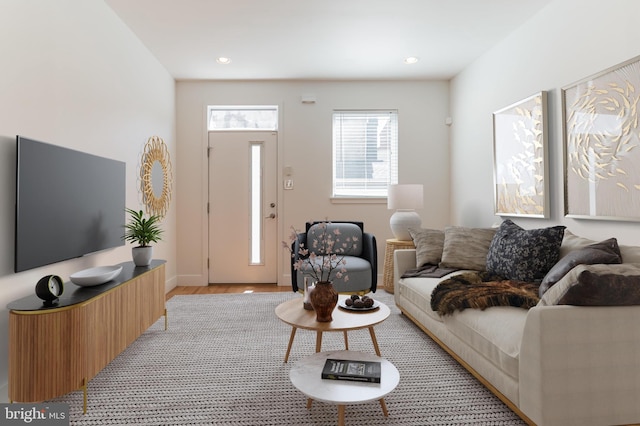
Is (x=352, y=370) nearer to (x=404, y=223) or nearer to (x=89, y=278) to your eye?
(x=89, y=278)

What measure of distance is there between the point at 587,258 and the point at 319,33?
2.83 meters

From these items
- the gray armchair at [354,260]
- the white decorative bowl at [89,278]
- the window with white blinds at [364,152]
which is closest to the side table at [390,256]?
the gray armchair at [354,260]

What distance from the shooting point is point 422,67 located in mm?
4266

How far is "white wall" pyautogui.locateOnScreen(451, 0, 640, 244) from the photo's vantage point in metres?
2.35

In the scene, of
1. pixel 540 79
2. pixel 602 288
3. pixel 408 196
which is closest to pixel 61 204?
pixel 602 288

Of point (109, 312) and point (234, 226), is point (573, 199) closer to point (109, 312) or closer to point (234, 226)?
point (109, 312)

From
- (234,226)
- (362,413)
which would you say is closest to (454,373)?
(362,413)

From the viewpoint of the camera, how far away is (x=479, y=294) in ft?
6.96

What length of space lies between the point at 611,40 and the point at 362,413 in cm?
277

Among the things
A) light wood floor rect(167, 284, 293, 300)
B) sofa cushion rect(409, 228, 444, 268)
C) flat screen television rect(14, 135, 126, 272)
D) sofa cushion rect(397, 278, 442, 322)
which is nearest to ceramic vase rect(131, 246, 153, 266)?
flat screen television rect(14, 135, 126, 272)

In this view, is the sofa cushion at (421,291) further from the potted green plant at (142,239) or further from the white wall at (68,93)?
the white wall at (68,93)

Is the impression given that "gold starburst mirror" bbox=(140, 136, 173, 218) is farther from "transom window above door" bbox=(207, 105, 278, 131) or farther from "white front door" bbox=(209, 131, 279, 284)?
"transom window above door" bbox=(207, 105, 278, 131)

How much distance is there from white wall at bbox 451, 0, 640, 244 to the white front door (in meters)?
2.34

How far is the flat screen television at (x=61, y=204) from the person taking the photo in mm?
1942
